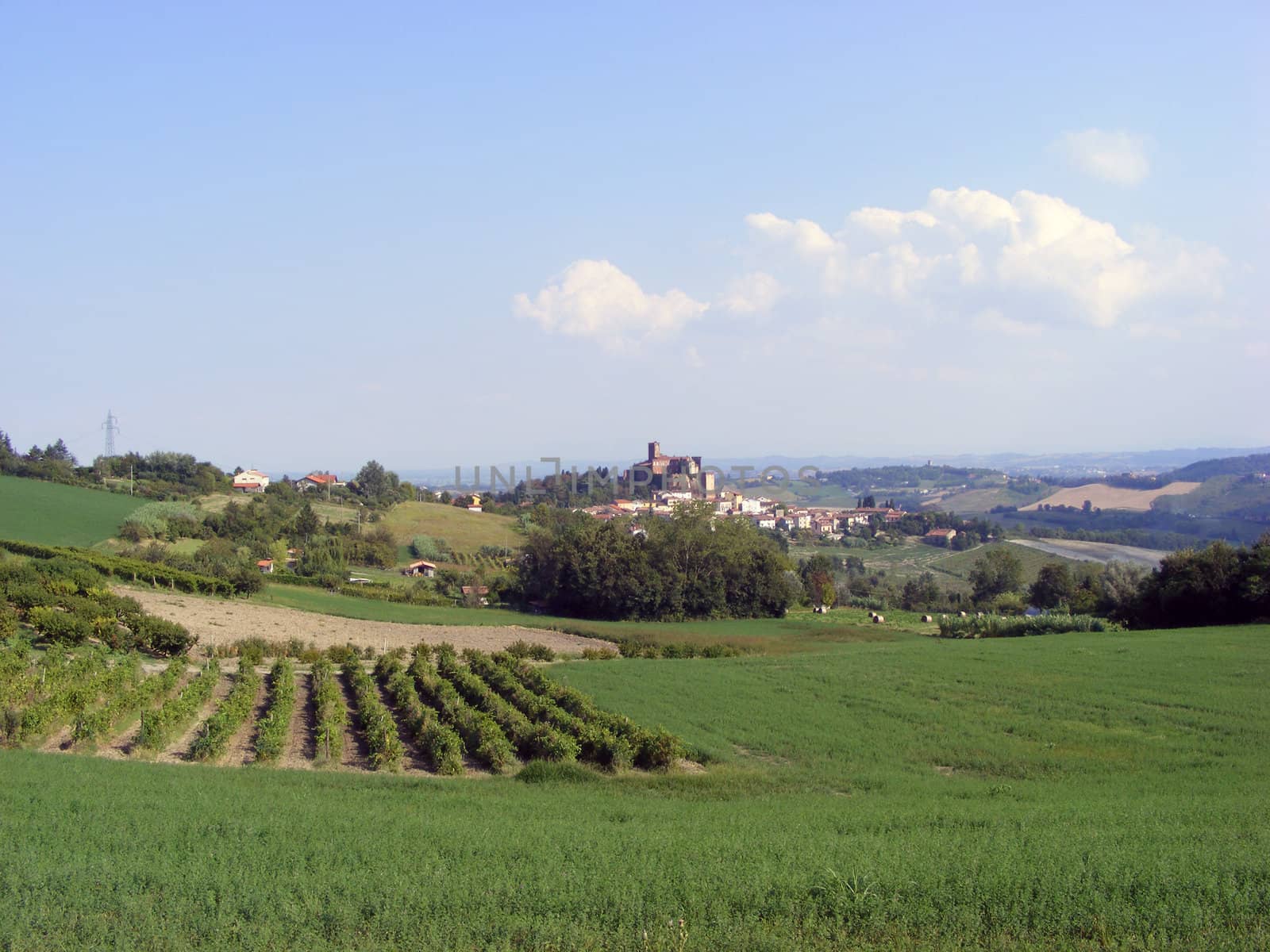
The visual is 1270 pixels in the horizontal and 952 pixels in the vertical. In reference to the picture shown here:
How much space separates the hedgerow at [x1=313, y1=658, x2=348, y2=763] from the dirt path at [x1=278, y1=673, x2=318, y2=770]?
5.4 inches

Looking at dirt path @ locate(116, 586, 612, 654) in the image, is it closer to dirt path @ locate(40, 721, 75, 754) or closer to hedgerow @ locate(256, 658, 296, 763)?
hedgerow @ locate(256, 658, 296, 763)

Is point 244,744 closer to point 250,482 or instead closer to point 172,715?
point 172,715

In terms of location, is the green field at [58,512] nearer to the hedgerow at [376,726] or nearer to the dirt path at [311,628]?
the dirt path at [311,628]

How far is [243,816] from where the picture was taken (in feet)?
34.2

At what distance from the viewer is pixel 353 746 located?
18906 mm

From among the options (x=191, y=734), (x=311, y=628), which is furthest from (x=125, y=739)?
(x=311, y=628)

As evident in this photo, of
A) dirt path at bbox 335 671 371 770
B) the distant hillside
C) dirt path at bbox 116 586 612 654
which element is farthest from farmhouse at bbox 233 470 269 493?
the distant hillside

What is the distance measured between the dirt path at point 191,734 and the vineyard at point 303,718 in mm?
48

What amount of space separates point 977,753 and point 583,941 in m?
13.0

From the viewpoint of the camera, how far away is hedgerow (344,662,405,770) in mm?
17000

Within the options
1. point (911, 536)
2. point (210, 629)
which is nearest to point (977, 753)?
point (210, 629)

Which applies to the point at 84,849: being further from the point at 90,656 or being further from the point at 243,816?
the point at 90,656

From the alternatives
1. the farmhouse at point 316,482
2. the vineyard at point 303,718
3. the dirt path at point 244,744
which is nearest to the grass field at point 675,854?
the vineyard at point 303,718

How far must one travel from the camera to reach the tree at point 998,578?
75.4 metres
